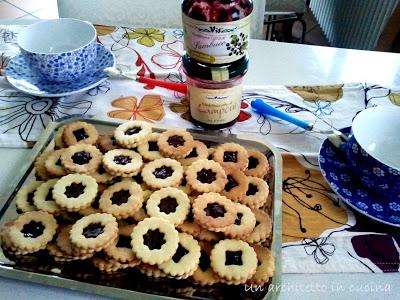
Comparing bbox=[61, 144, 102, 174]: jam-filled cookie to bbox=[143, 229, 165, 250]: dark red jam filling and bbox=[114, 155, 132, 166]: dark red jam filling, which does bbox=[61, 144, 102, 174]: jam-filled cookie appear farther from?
bbox=[143, 229, 165, 250]: dark red jam filling

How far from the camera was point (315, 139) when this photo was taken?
693 mm

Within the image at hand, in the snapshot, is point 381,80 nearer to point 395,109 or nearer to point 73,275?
point 395,109

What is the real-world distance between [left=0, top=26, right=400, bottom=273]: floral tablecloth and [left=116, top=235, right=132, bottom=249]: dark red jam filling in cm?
18

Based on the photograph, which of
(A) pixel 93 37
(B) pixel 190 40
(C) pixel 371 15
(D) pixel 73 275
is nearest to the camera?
(D) pixel 73 275

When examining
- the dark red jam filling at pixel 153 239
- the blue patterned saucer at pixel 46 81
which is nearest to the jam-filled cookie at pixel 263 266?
the dark red jam filling at pixel 153 239

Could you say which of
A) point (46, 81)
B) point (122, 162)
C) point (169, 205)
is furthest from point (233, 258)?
→ point (46, 81)

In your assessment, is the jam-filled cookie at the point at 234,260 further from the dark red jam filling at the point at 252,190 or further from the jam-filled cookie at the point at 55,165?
the jam-filled cookie at the point at 55,165

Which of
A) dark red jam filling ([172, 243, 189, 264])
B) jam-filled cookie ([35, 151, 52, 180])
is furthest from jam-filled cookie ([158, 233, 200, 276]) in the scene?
jam-filled cookie ([35, 151, 52, 180])

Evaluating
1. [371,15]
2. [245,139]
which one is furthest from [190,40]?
[371,15]

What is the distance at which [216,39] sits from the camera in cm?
60

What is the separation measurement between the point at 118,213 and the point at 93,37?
372 mm

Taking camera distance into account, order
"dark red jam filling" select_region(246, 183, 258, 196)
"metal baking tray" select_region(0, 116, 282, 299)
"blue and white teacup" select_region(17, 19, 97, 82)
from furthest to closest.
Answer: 1. "blue and white teacup" select_region(17, 19, 97, 82)
2. "dark red jam filling" select_region(246, 183, 258, 196)
3. "metal baking tray" select_region(0, 116, 282, 299)

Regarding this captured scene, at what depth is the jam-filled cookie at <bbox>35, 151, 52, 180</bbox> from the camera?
59cm

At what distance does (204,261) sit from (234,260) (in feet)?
0.11
